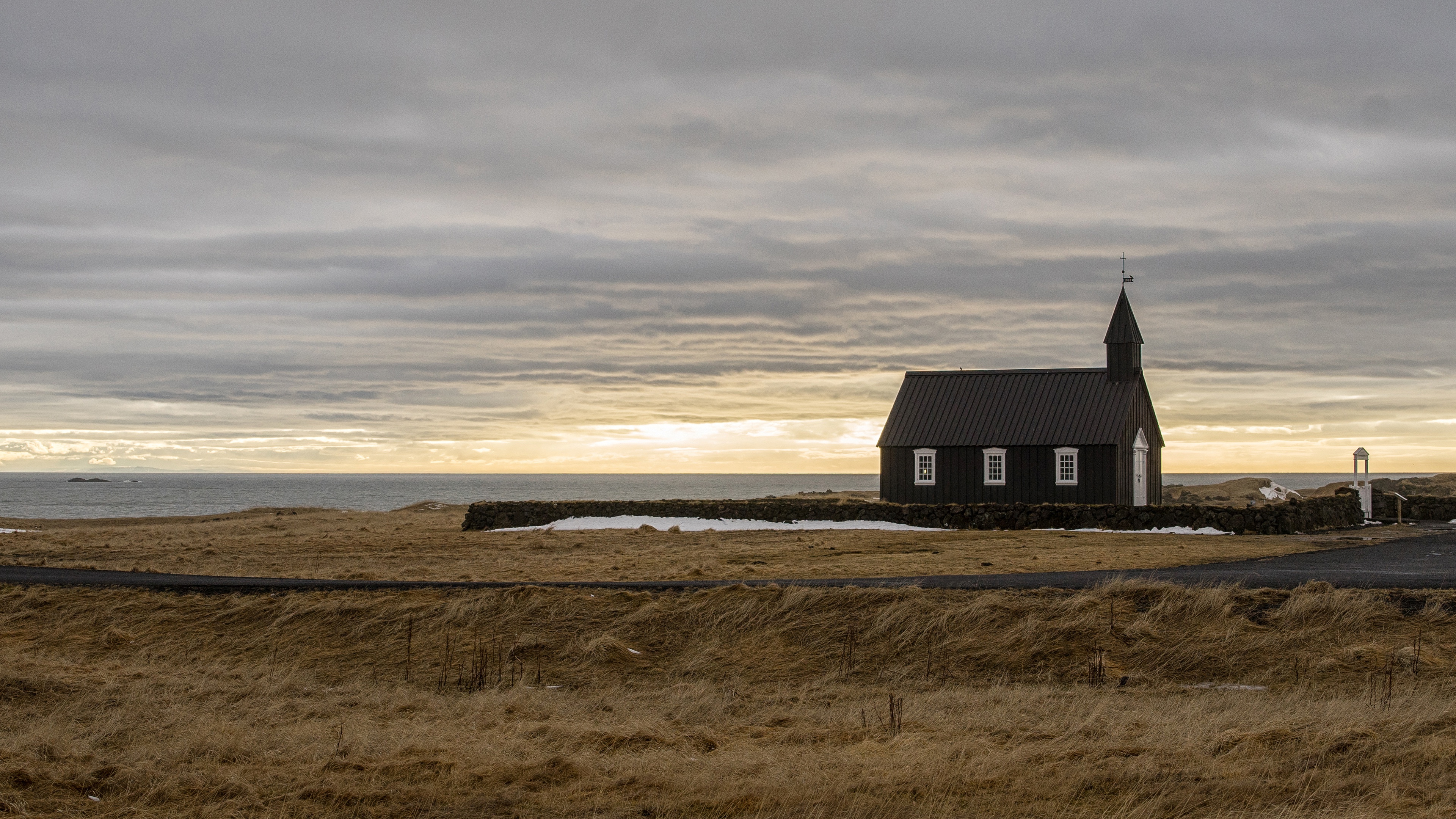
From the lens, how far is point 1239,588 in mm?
17797

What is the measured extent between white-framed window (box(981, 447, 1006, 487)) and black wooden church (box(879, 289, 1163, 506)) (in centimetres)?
3

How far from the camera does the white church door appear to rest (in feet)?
142

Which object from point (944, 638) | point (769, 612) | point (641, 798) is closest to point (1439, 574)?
point (944, 638)

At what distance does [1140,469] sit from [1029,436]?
5.27 metres

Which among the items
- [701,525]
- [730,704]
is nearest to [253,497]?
[701,525]

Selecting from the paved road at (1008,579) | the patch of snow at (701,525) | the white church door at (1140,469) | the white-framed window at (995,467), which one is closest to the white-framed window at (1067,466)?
the white-framed window at (995,467)

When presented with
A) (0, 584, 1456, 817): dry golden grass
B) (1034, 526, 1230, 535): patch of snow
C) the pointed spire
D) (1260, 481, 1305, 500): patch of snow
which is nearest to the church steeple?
the pointed spire

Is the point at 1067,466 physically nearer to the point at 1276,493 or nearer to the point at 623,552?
the point at 623,552

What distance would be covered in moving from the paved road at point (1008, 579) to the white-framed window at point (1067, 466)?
16.6 meters

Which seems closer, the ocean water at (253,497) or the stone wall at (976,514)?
the stone wall at (976,514)

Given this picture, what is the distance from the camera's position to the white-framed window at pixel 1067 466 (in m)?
41.5

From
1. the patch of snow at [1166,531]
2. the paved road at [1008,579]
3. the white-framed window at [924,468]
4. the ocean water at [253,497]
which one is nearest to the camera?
the paved road at [1008,579]

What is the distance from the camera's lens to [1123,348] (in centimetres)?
4366

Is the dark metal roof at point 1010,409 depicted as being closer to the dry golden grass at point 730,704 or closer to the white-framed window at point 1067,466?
the white-framed window at point 1067,466
